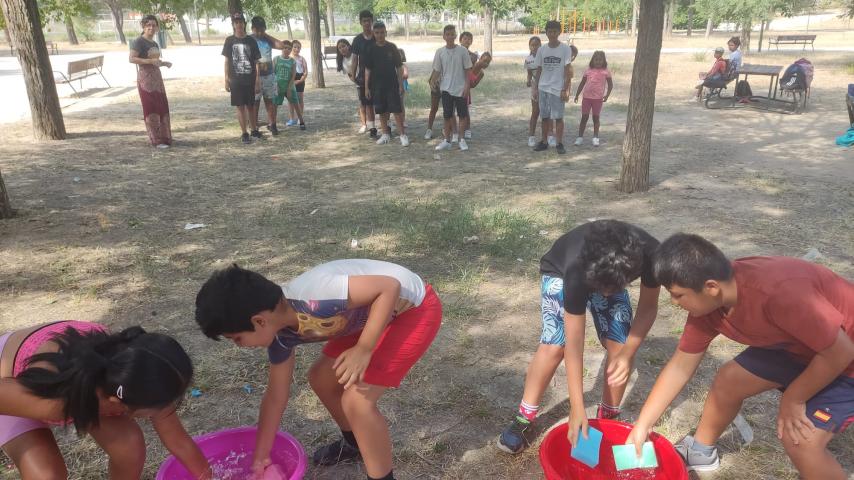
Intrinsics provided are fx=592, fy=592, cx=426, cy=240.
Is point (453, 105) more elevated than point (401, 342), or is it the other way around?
point (453, 105)

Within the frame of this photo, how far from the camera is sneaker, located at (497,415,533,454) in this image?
246 centimetres

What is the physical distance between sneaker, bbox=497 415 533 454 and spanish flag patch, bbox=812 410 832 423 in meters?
1.04

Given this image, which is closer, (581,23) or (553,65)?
(553,65)

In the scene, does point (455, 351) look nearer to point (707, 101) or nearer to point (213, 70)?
point (707, 101)

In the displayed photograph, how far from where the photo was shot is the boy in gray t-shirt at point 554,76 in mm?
7477

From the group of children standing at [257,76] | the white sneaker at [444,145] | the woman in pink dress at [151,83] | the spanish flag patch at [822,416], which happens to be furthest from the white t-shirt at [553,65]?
the spanish flag patch at [822,416]

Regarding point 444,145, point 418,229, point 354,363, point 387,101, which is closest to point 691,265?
point 354,363

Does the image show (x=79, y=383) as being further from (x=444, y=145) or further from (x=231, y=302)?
(x=444, y=145)

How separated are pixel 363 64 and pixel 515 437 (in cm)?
682

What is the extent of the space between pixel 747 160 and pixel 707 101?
4.66 meters

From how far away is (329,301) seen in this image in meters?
1.85

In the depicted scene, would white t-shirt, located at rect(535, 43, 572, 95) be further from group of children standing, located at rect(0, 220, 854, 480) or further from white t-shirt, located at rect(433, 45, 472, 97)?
group of children standing, located at rect(0, 220, 854, 480)

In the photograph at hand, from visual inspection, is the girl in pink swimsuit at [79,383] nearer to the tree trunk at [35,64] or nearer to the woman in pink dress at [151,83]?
the woman in pink dress at [151,83]

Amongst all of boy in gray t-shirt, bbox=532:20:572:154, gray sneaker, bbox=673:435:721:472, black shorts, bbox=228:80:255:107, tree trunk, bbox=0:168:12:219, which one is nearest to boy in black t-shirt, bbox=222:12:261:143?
black shorts, bbox=228:80:255:107
